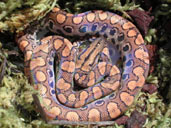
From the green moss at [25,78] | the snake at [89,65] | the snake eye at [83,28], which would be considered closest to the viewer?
the green moss at [25,78]

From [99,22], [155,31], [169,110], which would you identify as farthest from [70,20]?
[169,110]

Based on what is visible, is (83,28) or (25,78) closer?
(25,78)

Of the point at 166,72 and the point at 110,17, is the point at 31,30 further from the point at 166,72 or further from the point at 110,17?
the point at 166,72

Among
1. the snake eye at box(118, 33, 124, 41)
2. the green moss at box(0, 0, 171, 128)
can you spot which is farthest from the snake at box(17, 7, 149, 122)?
the green moss at box(0, 0, 171, 128)

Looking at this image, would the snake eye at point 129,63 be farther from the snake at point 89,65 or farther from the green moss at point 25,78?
the green moss at point 25,78

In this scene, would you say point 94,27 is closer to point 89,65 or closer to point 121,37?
point 121,37

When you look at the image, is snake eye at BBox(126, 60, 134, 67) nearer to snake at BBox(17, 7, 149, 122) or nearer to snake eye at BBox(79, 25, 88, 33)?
snake at BBox(17, 7, 149, 122)

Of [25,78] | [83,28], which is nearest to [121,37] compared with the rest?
[83,28]

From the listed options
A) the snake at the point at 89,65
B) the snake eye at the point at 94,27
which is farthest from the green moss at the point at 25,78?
the snake eye at the point at 94,27
